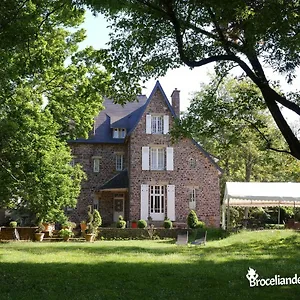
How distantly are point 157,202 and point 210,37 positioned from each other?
20873 mm

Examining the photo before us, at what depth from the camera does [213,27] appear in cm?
1035

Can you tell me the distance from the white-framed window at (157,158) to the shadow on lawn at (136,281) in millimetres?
19095

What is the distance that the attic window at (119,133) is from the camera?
33.1 m

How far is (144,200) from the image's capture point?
3003cm

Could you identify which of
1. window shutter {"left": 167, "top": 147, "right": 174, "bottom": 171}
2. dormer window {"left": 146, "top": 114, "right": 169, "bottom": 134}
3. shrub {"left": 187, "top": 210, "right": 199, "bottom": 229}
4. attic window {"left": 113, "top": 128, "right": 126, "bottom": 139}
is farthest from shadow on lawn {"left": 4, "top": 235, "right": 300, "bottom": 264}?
attic window {"left": 113, "top": 128, "right": 126, "bottom": 139}

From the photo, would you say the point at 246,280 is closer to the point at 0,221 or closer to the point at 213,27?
the point at 213,27

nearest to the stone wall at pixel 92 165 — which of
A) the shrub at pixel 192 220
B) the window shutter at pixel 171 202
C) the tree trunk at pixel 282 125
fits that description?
the window shutter at pixel 171 202

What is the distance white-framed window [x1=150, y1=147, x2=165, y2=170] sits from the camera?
3077cm

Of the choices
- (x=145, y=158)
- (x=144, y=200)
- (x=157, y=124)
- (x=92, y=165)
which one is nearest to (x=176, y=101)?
(x=157, y=124)

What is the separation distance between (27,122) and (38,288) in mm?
10575

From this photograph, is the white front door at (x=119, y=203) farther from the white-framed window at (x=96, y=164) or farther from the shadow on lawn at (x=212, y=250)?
the shadow on lawn at (x=212, y=250)

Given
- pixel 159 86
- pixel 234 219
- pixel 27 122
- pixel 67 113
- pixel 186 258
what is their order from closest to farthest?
pixel 186 258, pixel 27 122, pixel 67 113, pixel 159 86, pixel 234 219

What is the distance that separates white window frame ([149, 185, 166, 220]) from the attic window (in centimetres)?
477

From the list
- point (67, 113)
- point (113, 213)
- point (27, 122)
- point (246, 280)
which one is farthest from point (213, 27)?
point (113, 213)
